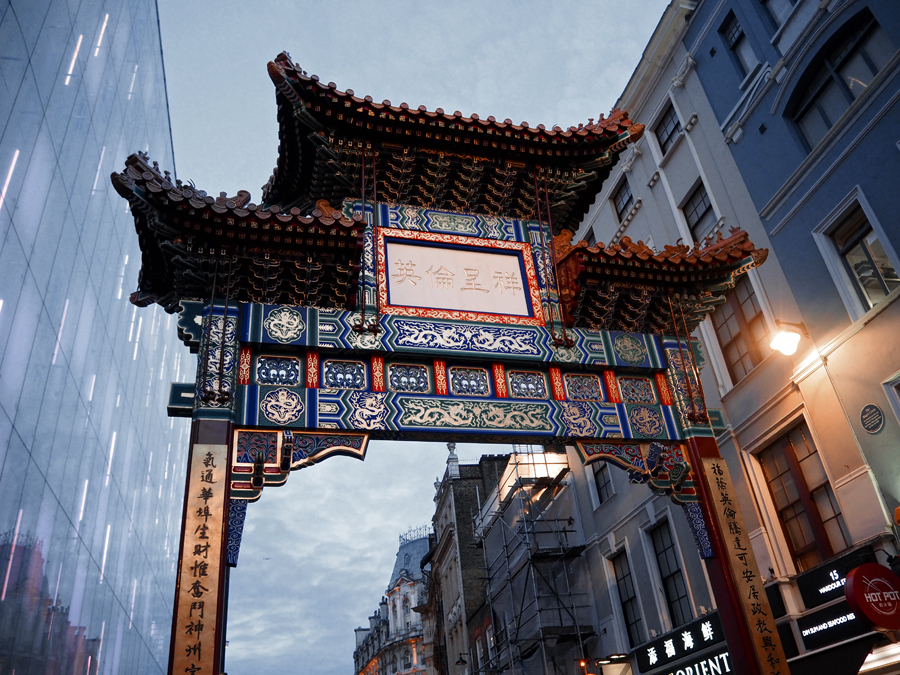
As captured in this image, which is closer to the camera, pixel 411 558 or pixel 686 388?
pixel 686 388

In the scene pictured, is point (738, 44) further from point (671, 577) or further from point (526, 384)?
point (671, 577)

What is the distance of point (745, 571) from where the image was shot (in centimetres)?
909

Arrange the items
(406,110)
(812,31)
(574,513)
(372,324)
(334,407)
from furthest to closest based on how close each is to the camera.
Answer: (574,513)
(812,31)
(406,110)
(372,324)
(334,407)

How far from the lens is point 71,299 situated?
14594mm

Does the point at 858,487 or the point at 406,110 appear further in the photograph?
the point at 858,487

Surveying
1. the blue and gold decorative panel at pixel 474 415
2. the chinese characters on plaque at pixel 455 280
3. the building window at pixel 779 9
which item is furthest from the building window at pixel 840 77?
the blue and gold decorative panel at pixel 474 415

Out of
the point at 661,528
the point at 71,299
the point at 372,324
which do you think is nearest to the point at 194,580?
the point at 372,324

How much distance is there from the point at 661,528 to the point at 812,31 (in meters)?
11.6

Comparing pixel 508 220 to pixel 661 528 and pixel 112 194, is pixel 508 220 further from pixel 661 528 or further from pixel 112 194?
pixel 112 194

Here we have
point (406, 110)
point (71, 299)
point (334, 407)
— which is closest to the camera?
point (334, 407)

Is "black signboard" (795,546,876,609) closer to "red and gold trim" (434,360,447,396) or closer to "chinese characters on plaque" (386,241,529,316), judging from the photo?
"chinese characters on plaque" (386,241,529,316)

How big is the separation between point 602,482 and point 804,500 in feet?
27.6

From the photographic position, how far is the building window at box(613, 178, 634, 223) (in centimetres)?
2173

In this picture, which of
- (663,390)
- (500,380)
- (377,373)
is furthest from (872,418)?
(377,373)
